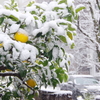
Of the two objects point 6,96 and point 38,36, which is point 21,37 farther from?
point 6,96

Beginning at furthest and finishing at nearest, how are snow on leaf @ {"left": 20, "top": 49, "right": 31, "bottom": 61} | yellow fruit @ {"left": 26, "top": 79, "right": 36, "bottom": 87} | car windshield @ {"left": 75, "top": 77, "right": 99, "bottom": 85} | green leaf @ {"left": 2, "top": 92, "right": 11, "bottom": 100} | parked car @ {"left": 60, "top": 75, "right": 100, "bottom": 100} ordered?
car windshield @ {"left": 75, "top": 77, "right": 99, "bottom": 85} < parked car @ {"left": 60, "top": 75, "right": 100, "bottom": 100} < green leaf @ {"left": 2, "top": 92, "right": 11, "bottom": 100} < yellow fruit @ {"left": 26, "top": 79, "right": 36, "bottom": 87} < snow on leaf @ {"left": 20, "top": 49, "right": 31, "bottom": 61}

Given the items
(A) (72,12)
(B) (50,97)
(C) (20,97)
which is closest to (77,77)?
(B) (50,97)

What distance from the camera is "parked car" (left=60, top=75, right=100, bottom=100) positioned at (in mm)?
6078

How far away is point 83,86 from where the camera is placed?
6.61 meters

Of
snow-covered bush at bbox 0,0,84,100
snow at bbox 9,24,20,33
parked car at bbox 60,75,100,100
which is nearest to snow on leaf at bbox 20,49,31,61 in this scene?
snow-covered bush at bbox 0,0,84,100

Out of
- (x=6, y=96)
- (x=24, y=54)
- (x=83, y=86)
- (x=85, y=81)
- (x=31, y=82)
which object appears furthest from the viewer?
(x=85, y=81)

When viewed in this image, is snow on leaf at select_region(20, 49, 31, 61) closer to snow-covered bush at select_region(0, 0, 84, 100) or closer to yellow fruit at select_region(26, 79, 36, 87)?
snow-covered bush at select_region(0, 0, 84, 100)

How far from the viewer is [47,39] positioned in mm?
1140

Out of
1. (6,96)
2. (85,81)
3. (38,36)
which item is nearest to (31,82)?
(6,96)

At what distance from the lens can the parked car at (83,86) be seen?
6078 millimetres

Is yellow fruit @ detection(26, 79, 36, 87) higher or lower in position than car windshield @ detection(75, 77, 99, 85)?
higher

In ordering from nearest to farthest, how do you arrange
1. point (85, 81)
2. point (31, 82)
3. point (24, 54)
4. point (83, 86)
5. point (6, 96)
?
point (24, 54), point (31, 82), point (6, 96), point (83, 86), point (85, 81)

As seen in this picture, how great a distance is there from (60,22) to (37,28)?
12 centimetres

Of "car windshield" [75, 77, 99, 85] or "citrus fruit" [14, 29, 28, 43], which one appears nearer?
"citrus fruit" [14, 29, 28, 43]
